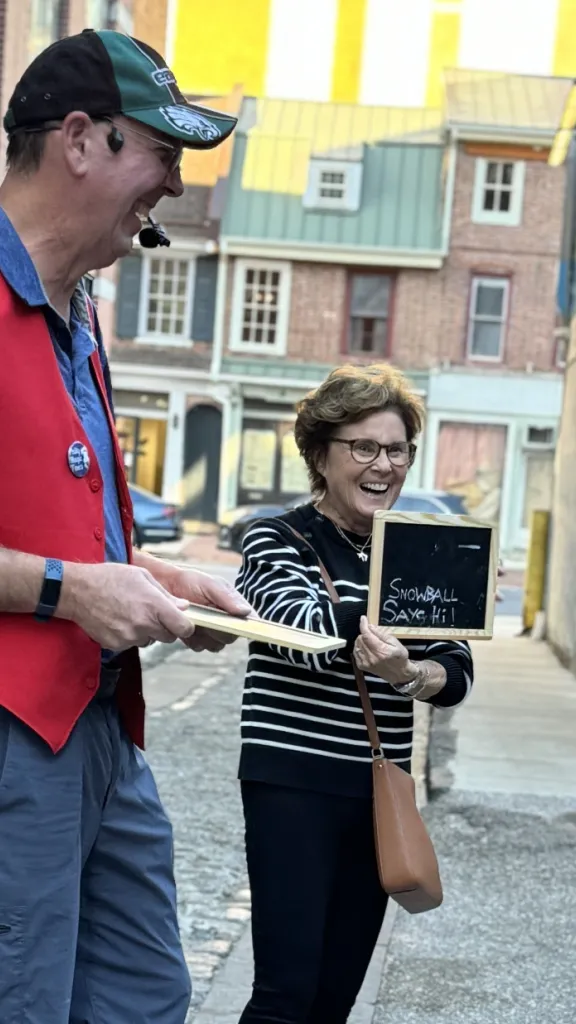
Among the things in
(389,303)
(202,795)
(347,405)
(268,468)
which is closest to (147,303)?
(268,468)

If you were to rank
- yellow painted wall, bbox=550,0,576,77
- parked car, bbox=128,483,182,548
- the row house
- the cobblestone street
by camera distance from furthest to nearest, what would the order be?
yellow painted wall, bbox=550,0,576,77, the row house, parked car, bbox=128,483,182,548, the cobblestone street

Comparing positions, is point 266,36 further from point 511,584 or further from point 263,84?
point 511,584

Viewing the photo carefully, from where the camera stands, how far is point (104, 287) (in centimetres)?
2131

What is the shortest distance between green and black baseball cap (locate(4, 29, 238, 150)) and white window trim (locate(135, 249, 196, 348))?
2944cm

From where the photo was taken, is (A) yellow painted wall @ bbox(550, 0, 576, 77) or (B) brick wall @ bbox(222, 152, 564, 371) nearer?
(B) brick wall @ bbox(222, 152, 564, 371)

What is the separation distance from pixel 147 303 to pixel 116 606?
3016 centimetres

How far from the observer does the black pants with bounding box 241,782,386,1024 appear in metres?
2.81

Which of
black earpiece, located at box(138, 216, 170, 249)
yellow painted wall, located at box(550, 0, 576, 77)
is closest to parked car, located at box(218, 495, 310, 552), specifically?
yellow painted wall, located at box(550, 0, 576, 77)

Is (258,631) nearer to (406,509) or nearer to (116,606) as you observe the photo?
(116,606)

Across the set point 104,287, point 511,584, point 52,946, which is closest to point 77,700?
point 52,946

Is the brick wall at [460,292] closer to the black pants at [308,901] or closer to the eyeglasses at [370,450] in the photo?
the eyeglasses at [370,450]

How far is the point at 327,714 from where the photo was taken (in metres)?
2.90

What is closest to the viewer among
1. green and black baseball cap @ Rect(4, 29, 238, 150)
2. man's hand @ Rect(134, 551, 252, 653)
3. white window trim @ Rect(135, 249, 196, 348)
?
green and black baseball cap @ Rect(4, 29, 238, 150)

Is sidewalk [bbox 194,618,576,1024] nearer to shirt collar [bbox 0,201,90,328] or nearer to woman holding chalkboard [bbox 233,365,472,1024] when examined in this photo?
woman holding chalkboard [bbox 233,365,472,1024]
